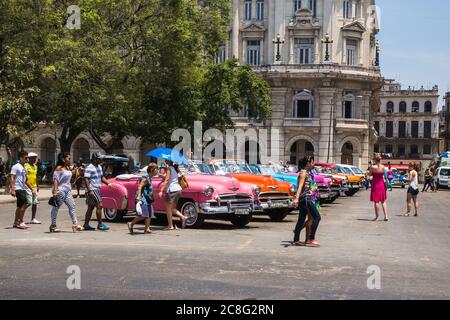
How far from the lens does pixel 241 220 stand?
17.5m

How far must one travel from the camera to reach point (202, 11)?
40031 mm

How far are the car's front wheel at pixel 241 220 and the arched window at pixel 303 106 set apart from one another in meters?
44.8

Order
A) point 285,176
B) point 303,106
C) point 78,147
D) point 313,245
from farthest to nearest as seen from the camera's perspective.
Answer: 1. point 78,147
2. point 303,106
3. point 285,176
4. point 313,245

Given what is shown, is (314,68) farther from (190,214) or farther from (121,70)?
(190,214)

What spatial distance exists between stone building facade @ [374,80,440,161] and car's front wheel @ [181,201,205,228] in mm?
92555

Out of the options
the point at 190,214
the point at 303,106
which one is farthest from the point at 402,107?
the point at 190,214

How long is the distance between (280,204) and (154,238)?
5.17m

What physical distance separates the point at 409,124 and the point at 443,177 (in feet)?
174

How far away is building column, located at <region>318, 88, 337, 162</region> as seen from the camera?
60594 mm

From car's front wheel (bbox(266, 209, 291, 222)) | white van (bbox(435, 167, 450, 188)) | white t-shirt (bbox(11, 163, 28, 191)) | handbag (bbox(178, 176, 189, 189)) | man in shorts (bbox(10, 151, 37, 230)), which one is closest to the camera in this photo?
handbag (bbox(178, 176, 189, 189))

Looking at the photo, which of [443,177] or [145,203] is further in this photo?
[443,177]

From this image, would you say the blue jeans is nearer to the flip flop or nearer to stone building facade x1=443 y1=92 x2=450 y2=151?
the flip flop

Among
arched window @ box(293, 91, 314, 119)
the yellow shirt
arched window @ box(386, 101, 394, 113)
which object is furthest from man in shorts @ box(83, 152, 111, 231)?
arched window @ box(386, 101, 394, 113)
